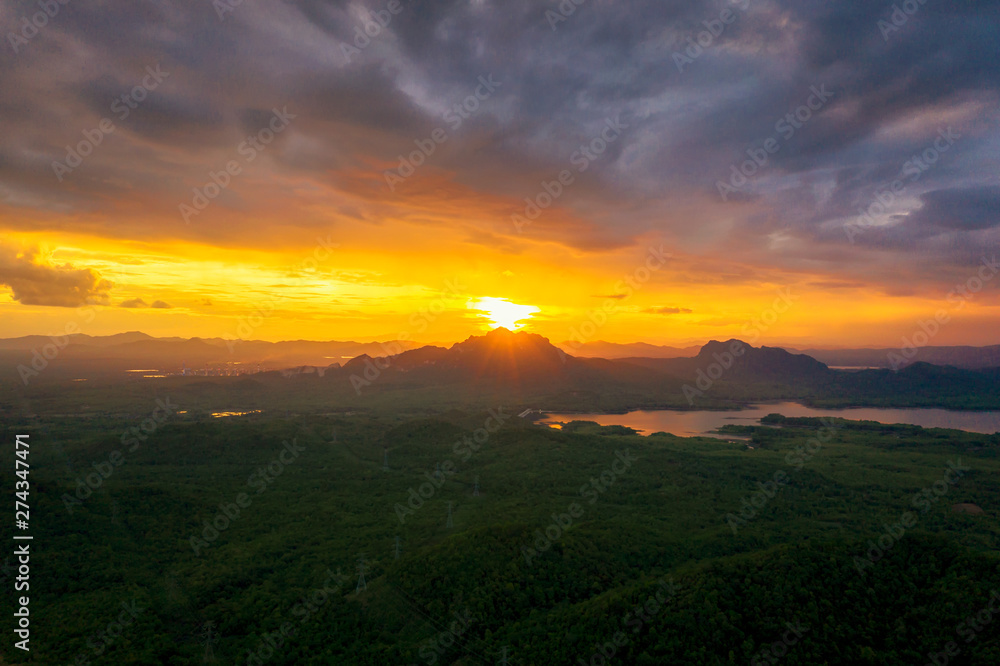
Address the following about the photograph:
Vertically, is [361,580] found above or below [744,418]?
above

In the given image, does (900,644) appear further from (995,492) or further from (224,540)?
(995,492)

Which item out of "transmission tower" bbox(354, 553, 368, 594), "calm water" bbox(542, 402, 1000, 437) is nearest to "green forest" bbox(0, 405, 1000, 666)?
"transmission tower" bbox(354, 553, 368, 594)

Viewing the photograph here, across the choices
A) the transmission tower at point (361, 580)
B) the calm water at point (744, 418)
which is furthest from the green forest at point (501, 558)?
the calm water at point (744, 418)

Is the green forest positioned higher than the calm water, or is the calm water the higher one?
the green forest

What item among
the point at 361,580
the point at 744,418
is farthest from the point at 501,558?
the point at 744,418

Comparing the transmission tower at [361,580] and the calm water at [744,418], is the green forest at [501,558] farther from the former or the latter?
the calm water at [744,418]

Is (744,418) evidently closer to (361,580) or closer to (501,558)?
(501,558)

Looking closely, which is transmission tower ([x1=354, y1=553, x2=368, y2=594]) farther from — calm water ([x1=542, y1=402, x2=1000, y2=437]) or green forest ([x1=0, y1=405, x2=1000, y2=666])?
calm water ([x1=542, y1=402, x2=1000, y2=437])

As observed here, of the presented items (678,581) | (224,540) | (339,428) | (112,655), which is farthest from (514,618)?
(339,428)
